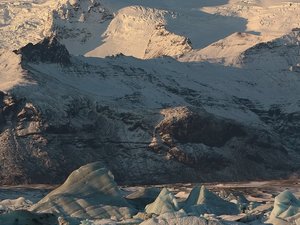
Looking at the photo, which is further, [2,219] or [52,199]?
[52,199]

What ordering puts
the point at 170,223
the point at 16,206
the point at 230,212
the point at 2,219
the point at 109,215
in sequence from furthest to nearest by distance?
1. the point at 16,206
2. the point at 230,212
3. the point at 109,215
4. the point at 2,219
5. the point at 170,223

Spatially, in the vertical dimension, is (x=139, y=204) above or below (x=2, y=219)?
below

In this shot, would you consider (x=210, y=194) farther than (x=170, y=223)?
Yes

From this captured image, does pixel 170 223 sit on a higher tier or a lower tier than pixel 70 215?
higher

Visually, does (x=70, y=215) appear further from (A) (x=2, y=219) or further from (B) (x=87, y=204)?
(A) (x=2, y=219)

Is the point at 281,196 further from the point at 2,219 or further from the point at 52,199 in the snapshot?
the point at 2,219

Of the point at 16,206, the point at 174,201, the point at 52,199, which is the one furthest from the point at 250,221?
the point at 16,206

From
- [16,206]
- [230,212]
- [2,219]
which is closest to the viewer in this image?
[2,219]

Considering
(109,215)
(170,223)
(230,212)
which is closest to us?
(170,223)

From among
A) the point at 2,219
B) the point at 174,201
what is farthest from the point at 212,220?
the point at 174,201
